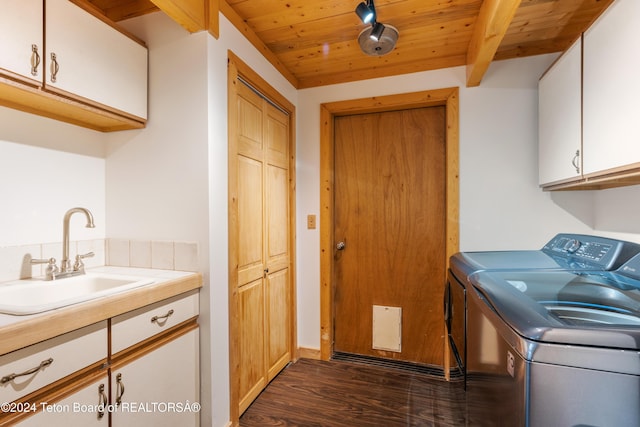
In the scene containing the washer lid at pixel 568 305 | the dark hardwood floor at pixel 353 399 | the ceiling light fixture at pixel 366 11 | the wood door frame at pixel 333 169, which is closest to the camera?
the washer lid at pixel 568 305

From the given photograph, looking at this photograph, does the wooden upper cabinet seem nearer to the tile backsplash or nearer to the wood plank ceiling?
the wood plank ceiling

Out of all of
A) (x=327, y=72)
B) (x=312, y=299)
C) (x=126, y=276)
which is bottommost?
(x=312, y=299)

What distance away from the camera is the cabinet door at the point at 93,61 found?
1.26 m

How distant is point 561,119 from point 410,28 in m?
1.01

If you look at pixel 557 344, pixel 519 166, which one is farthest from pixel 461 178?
pixel 557 344

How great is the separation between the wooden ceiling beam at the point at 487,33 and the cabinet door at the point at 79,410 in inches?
87.3

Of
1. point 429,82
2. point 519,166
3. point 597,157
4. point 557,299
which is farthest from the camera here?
point 429,82

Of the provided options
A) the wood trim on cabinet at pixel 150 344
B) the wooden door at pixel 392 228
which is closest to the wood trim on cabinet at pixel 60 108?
the wood trim on cabinet at pixel 150 344

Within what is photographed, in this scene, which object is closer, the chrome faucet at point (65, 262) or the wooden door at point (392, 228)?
the chrome faucet at point (65, 262)

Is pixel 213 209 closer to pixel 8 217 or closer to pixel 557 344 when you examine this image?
pixel 8 217

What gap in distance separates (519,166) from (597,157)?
0.76 m

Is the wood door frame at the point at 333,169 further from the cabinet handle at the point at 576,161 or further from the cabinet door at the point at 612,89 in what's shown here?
the cabinet door at the point at 612,89

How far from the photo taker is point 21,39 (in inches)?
45.3

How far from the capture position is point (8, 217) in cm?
137
